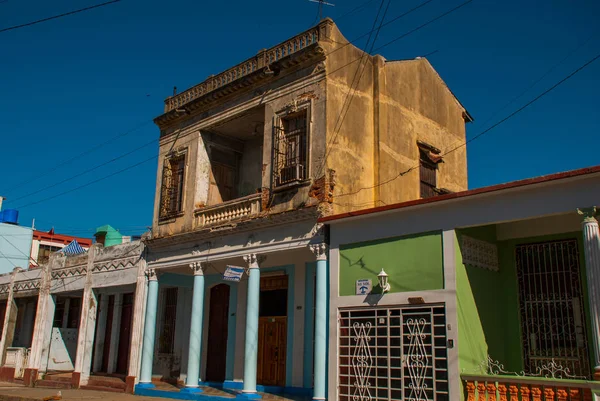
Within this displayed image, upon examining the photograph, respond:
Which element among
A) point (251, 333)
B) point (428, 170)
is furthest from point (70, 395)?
point (428, 170)

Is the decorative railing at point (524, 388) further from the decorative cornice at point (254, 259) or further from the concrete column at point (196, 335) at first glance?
the concrete column at point (196, 335)

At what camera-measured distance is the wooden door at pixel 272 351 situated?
1670 cm

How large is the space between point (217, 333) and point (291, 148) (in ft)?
23.1

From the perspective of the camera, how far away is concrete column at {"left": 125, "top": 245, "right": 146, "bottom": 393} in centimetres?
1812

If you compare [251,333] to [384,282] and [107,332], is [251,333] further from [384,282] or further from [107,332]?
[107,332]

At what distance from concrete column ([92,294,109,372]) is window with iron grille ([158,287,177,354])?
384cm

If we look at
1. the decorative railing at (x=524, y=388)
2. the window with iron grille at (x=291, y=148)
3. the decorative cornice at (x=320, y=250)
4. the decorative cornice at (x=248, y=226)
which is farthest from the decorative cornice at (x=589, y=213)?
the window with iron grille at (x=291, y=148)

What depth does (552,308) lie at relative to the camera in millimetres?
11500

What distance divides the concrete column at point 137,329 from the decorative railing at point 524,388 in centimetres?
1106

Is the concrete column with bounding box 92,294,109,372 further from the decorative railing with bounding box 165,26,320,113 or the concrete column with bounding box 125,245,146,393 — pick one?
the decorative railing with bounding box 165,26,320,113

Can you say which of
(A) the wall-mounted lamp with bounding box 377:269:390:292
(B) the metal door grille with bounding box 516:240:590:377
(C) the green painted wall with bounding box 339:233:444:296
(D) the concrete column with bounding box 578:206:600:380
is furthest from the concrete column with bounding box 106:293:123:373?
(D) the concrete column with bounding box 578:206:600:380

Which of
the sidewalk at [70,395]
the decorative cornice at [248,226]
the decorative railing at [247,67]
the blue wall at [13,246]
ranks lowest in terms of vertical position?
the sidewalk at [70,395]

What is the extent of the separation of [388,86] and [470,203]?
20.1 feet

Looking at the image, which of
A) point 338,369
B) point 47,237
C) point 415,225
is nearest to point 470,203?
point 415,225
